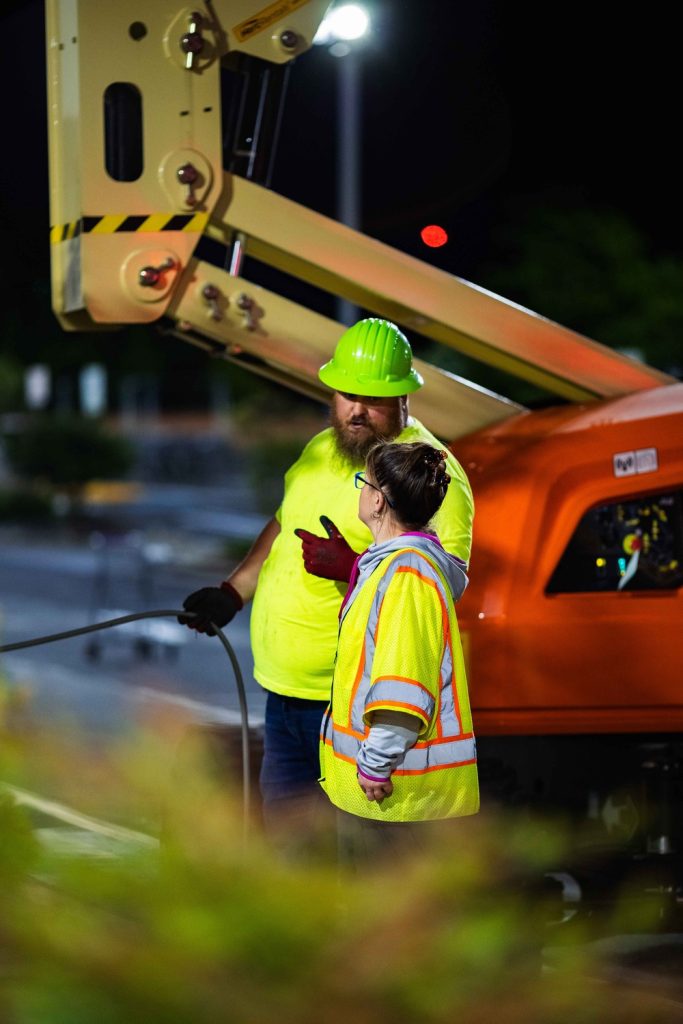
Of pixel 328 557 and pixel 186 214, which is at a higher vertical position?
pixel 186 214

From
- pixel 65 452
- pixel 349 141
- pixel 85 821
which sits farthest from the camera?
pixel 65 452

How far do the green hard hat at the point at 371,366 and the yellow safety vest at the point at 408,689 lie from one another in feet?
2.86

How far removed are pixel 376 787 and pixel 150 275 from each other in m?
2.11

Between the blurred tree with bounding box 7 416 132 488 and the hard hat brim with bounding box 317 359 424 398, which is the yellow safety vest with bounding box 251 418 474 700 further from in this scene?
the blurred tree with bounding box 7 416 132 488

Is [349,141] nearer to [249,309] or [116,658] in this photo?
[116,658]

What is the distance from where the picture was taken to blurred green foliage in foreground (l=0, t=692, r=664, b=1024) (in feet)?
8.57

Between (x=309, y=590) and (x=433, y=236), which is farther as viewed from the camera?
(x=433, y=236)

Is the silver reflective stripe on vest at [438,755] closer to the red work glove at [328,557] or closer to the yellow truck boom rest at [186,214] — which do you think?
the red work glove at [328,557]

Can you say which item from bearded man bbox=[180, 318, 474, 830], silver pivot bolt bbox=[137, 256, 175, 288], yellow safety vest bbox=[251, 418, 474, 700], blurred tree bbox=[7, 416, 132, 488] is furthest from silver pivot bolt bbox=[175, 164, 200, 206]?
blurred tree bbox=[7, 416, 132, 488]

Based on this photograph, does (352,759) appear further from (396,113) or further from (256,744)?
(396,113)

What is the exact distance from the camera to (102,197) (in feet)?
16.9

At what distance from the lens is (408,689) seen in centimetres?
364

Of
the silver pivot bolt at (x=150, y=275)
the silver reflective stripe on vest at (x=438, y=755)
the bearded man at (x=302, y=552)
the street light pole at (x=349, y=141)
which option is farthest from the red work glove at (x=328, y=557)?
the street light pole at (x=349, y=141)

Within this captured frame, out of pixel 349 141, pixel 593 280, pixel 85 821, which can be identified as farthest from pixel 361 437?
pixel 593 280
